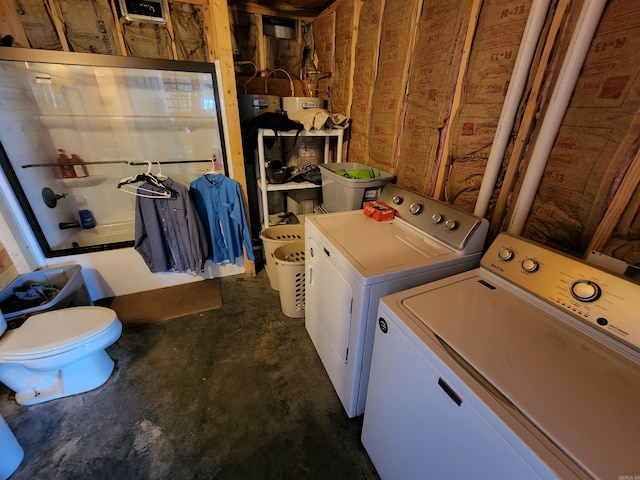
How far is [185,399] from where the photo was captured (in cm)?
149

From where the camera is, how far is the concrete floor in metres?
1.21

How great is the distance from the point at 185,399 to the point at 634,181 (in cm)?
217

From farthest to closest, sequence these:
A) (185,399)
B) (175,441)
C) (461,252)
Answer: (185,399), (175,441), (461,252)

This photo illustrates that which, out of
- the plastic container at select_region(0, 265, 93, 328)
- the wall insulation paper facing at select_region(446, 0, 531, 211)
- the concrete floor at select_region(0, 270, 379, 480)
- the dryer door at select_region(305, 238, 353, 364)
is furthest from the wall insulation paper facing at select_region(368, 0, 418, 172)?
the plastic container at select_region(0, 265, 93, 328)

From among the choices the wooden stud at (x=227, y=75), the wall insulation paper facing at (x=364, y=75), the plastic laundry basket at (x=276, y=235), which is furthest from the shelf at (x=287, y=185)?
the wall insulation paper facing at (x=364, y=75)

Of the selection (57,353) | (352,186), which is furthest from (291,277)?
(57,353)

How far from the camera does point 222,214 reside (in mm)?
2193

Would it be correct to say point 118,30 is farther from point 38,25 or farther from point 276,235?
point 276,235

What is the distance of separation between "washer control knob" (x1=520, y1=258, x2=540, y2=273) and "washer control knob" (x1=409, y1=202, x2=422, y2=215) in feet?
1.84

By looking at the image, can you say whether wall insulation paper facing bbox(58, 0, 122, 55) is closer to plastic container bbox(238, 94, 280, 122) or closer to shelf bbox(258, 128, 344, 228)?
plastic container bbox(238, 94, 280, 122)

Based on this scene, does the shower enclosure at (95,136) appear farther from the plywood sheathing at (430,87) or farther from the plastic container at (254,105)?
the plywood sheathing at (430,87)

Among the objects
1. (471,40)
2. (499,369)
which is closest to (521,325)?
(499,369)

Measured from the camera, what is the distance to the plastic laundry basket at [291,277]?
1854 millimetres

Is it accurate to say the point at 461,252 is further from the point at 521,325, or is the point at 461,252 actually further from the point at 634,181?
the point at 634,181
